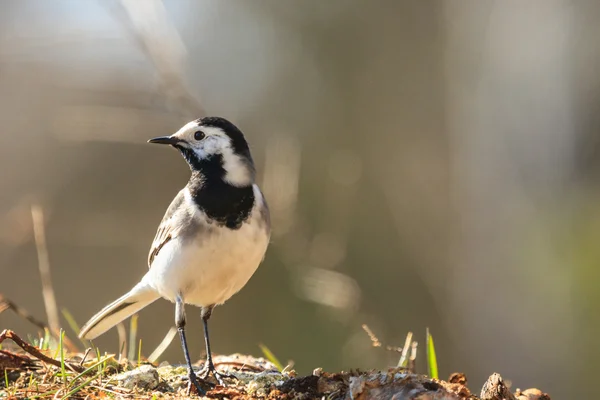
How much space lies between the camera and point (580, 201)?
9.91 metres

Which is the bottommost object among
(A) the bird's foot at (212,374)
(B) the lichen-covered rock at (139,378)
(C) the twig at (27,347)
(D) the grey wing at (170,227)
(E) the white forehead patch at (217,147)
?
(A) the bird's foot at (212,374)

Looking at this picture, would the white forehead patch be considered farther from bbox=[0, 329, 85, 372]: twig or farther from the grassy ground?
bbox=[0, 329, 85, 372]: twig

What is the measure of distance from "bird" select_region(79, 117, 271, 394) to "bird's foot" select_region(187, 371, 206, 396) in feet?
1.05

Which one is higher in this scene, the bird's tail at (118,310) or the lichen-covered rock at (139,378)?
the lichen-covered rock at (139,378)

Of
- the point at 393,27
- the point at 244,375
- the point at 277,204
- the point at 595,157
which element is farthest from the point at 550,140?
the point at 244,375

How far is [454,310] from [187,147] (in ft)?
24.7

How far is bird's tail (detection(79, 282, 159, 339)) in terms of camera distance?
4.06 m

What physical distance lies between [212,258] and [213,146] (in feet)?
2.02

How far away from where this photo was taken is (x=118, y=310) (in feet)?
13.9

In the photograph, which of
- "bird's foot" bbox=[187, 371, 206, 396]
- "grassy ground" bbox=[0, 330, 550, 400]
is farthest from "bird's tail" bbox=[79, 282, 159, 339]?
"bird's foot" bbox=[187, 371, 206, 396]

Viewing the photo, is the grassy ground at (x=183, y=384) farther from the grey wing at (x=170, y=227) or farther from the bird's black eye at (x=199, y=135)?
the bird's black eye at (x=199, y=135)

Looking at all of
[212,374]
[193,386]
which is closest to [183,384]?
[193,386]

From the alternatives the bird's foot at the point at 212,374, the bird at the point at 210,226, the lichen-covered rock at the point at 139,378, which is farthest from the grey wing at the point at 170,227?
the lichen-covered rock at the point at 139,378

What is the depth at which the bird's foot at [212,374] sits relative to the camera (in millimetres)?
3110
